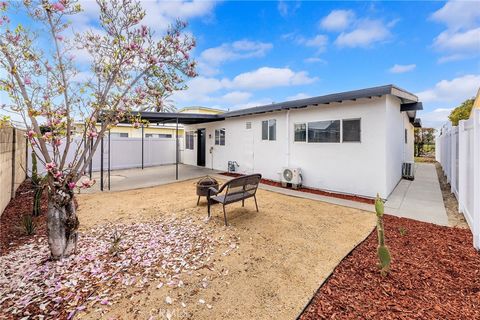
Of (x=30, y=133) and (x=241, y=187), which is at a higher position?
(x=30, y=133)

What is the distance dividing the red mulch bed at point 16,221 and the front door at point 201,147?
345 inches

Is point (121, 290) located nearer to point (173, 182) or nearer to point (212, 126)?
point (173, 182)

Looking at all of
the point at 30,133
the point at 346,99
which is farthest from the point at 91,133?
the point at 346,99

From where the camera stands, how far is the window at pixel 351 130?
21.8 ft

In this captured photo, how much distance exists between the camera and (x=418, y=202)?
6004 mm

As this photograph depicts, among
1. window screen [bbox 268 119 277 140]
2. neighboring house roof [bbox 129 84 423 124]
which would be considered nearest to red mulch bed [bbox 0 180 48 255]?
neighboring house roof [bbox 129 84 423 124]

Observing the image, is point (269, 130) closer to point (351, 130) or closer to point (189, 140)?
point (351, 130)

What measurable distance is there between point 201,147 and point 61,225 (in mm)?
11473

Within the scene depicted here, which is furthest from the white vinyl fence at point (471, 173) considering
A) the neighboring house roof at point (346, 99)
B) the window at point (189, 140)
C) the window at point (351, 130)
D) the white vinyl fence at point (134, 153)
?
the white vinyl fence at point (134, 153)

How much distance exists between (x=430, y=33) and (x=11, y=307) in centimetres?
1390

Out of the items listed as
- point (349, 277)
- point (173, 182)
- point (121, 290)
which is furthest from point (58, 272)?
point (173, 182)

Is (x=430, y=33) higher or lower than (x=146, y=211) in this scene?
higher

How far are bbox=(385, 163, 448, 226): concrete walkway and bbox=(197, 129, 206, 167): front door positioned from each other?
10.7m

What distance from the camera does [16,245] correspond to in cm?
352
